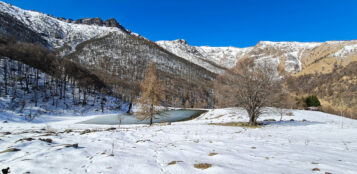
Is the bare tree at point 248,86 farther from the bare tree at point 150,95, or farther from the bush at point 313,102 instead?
the bush at point 313,102

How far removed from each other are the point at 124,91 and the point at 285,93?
359ft

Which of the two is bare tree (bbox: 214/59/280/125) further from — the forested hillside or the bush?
the bush

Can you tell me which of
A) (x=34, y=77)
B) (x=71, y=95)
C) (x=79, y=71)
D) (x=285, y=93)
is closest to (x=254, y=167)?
(x=285, y=93)

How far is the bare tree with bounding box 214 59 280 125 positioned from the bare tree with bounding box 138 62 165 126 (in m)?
8.88

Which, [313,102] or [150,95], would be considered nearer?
[150,95]

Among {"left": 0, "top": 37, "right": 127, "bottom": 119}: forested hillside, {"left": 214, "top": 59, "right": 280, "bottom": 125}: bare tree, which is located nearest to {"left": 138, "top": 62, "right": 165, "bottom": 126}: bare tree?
{"left": 214, "top": 59, "right": 280, "bottom": 125}: bare tree

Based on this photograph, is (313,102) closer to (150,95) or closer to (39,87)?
(150,95)

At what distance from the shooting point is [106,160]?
4367 millimetres

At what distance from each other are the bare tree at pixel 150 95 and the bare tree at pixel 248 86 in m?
8.88

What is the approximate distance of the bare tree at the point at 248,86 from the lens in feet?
49.1

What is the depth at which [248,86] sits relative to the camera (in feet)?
51.2

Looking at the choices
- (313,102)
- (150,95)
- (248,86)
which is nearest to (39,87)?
(150,95)

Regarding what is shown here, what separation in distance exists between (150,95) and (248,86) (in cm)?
1274

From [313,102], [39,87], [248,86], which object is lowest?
[313,102]
